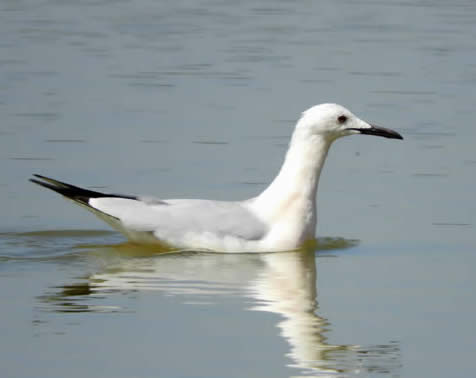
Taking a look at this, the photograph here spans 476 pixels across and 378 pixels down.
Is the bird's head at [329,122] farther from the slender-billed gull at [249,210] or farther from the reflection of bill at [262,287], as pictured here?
the reflection of bill at [262,287]

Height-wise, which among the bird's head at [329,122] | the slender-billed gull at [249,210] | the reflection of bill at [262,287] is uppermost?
the bird's head at [329,122]

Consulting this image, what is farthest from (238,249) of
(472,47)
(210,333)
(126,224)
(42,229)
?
(472,47)

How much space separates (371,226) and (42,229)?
249cm

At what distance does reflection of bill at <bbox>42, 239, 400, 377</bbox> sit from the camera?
7824 millimetres

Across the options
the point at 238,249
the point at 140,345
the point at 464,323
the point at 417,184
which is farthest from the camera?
the point at 417,184

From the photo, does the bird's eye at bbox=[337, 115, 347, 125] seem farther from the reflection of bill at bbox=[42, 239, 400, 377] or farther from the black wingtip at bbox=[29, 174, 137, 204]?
the black wingtip at bbox=[29, 174, 137, 204]

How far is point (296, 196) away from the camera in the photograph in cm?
1070

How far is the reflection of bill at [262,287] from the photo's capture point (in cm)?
782

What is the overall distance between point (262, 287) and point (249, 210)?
1283mm

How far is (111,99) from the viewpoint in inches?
568

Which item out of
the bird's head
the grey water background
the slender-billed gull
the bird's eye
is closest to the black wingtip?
the slender-billed gull

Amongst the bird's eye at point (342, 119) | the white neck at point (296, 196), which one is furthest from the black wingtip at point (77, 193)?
the bird's eye at point (342, 119)

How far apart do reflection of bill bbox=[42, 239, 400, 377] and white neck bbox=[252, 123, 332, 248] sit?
155mm

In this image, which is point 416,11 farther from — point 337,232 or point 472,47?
point 337,232
